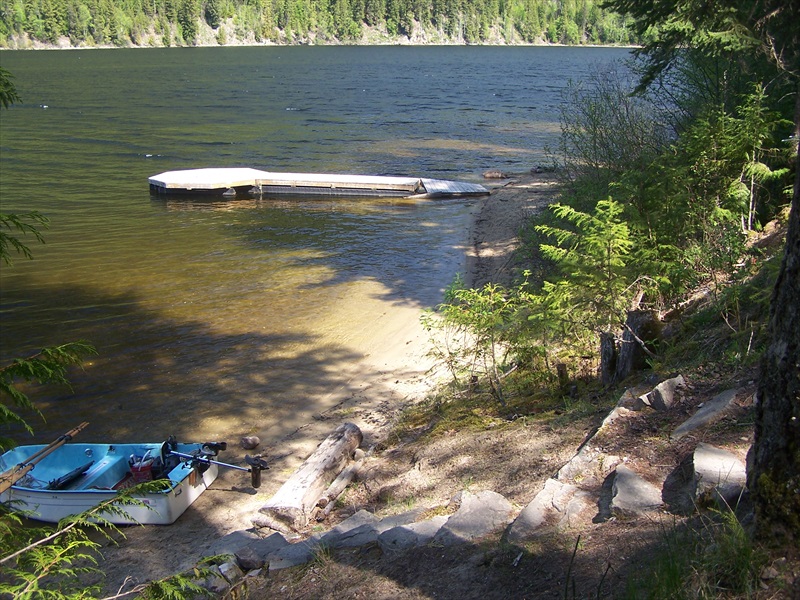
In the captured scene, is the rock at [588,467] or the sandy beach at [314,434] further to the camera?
the sandy beach at [314,434]

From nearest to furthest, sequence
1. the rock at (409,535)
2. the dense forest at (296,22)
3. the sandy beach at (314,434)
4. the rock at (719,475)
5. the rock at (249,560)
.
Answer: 1. the rock at (719,475)
2. the rock at (409,535)
3. the rock at (249,560)
4. the sandy beach at (314,434)
5. the dense forest at (296,22)

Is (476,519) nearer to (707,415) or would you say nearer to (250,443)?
(707,415)

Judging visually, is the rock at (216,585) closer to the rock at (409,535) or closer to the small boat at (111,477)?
the rock at (409,535)

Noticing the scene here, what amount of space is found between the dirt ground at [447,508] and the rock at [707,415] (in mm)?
90

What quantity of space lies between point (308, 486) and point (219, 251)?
12.9 m

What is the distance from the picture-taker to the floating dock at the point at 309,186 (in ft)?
85.9

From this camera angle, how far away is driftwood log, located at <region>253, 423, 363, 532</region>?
23.8 feet

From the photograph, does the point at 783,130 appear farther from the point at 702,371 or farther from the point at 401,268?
the point at 401,268

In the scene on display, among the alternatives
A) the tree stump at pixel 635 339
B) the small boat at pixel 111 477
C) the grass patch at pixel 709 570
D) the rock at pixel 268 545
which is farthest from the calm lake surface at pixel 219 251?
the grass patch at pixel 709 570

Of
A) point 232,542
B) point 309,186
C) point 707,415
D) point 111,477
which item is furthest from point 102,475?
point 309,186

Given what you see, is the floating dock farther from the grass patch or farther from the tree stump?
the grass patch

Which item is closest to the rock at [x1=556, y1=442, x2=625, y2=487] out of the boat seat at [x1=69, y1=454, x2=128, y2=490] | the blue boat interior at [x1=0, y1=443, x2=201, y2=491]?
the blue boat interior at [x1=0, y1=443, x2=201, y2=491]

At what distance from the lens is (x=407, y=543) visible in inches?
192

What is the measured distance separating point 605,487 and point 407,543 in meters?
1.42
